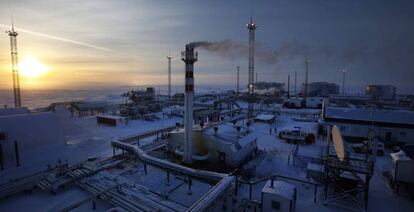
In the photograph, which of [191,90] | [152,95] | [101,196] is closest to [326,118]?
[191,90]

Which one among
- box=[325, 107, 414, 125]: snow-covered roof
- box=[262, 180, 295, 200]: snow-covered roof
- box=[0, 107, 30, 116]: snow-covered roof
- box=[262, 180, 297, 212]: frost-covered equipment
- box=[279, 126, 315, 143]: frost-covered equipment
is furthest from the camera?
box=[279, 126, 315, 143]: frost-covered equipment

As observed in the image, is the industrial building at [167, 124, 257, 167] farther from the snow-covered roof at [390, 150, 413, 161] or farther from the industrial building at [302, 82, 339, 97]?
the industrial building at [302, 82, 339, 97]

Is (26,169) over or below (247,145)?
below

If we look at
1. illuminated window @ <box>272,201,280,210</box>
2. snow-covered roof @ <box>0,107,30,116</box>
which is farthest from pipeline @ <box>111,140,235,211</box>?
snow-covered roof @ <box>0,107,30,116</box>

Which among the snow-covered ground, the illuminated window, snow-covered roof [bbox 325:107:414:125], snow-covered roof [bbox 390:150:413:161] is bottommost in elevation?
the snow-covered ground

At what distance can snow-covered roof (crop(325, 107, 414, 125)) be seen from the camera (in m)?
26.3

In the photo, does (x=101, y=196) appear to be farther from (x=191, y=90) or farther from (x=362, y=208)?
(x=362, y=208)

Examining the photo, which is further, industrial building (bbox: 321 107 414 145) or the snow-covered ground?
industrial building (bbox: 321 107 414 145)

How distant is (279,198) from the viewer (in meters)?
12.1

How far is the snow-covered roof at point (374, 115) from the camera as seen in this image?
86.3 feet

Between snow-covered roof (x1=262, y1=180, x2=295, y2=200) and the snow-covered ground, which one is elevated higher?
snow-covered roof (x1=262, y1=180, x2=295, y2=200)

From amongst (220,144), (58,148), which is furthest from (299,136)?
(58,148)

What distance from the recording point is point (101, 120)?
3962cm

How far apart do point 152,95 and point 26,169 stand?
175 ft
